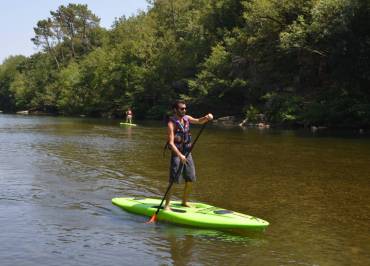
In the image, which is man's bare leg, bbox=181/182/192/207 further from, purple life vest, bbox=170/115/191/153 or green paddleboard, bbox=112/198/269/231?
purple life vest, bbox=170/115/191/153

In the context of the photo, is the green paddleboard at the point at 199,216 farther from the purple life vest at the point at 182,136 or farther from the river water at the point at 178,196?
the purple life vest at the point at 182,136

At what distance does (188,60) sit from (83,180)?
51696 mm

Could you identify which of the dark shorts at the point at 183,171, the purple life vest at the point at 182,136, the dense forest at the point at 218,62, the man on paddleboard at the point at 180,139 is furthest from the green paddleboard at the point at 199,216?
the dense forest at the point at 218,62

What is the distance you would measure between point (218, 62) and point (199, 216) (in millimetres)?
47539

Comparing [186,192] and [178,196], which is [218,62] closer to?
[178,196]

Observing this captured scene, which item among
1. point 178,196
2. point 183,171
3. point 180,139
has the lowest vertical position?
point 178,196

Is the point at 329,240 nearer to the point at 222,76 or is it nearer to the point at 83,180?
the point at 83,180

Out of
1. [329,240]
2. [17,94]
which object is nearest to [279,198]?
[329,240]

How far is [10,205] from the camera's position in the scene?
11.0 metres

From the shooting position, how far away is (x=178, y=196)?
12461mm

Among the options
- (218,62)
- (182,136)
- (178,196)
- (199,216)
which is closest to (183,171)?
(182,136)

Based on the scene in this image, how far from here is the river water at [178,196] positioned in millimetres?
7719

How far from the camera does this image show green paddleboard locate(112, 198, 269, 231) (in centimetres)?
891

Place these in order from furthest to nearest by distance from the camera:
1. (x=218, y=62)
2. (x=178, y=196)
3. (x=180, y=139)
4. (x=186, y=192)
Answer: (x=218, y=62), (x=178, y=196), (x=186, y=192), (x=180, y=139)
